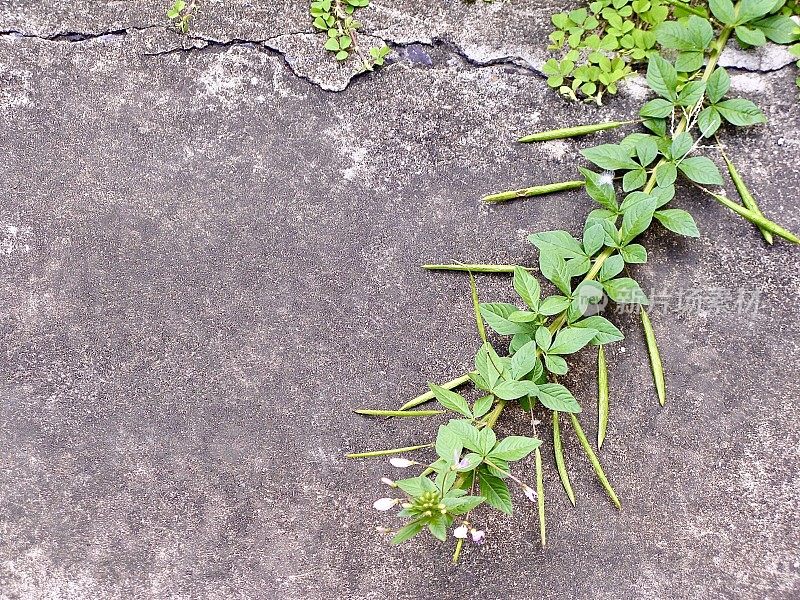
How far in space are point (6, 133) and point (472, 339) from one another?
4.96ft

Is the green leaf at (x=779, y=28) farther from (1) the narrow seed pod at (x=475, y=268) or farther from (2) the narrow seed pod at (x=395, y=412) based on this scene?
(2) the narrow seed pod at (x=395, y=412)

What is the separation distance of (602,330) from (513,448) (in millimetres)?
395

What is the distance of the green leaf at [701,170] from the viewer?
159 cm

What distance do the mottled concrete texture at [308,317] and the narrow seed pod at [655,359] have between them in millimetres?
30

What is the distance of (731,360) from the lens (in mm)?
1689

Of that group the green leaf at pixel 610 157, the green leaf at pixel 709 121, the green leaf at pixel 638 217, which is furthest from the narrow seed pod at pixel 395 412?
the green leaf at pixel 709 121

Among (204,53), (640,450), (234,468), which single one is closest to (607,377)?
(640,450)

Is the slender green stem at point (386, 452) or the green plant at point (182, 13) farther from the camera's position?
the green plant at point (182, 13)

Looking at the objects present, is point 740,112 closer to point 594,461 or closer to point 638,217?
point 638,217

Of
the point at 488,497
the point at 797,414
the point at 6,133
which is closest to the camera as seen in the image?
the point at 488,497

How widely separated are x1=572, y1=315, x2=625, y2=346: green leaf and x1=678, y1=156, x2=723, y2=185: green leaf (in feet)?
1.51

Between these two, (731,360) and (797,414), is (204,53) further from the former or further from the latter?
(797,414)

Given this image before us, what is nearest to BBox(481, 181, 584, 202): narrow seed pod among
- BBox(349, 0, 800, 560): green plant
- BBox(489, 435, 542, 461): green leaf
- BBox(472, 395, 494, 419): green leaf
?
BBox(349, 0, 800, 560): green plant

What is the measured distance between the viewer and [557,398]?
1.55 m
